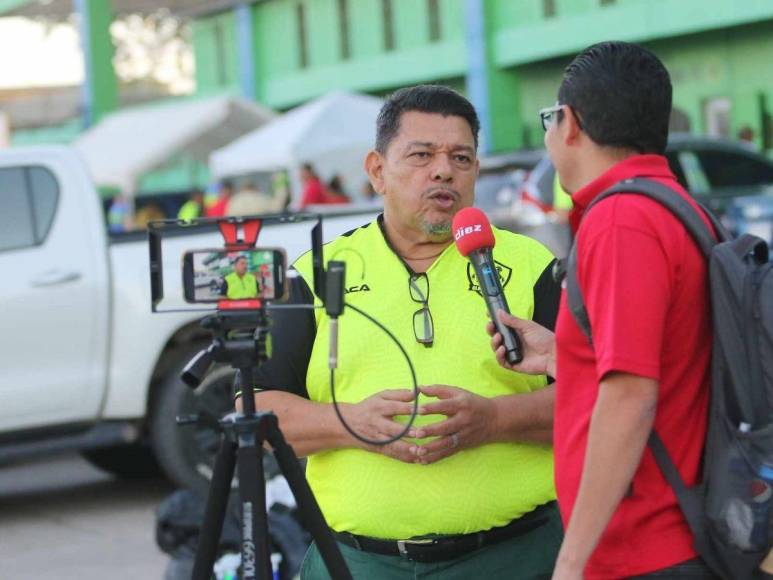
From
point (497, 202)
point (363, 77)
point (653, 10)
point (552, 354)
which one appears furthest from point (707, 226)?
point (363, 77)

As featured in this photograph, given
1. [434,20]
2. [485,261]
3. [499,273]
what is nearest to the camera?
[485,261]

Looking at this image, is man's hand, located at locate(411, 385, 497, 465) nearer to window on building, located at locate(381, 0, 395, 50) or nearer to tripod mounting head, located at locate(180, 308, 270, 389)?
tripod mounting head, located at locate(180, 308, 270, 389)

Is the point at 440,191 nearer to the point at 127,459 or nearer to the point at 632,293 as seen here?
the point at 632,293

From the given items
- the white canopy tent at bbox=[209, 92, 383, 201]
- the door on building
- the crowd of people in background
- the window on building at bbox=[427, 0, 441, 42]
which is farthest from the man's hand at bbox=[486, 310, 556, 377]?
the window on building at bbox=[427, 0, 441, 42]

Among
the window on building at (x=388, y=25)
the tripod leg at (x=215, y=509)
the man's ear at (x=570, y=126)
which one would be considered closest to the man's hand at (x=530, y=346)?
the man's ear at (x=570, y=126)

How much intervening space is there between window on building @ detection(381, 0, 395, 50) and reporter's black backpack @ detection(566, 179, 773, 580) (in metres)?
34.3

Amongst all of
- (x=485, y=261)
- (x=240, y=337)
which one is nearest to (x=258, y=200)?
(x=485, y=261)

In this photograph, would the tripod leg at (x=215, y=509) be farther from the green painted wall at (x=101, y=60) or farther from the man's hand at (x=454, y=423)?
the green painted wall at (x=101, y=60)

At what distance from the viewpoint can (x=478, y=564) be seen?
342cm

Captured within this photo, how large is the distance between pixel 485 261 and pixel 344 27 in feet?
118

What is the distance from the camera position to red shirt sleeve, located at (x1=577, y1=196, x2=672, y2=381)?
8.47ft

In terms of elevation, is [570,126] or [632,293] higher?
[570,126]

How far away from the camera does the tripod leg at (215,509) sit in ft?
9.80

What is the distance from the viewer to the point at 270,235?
857 cm
